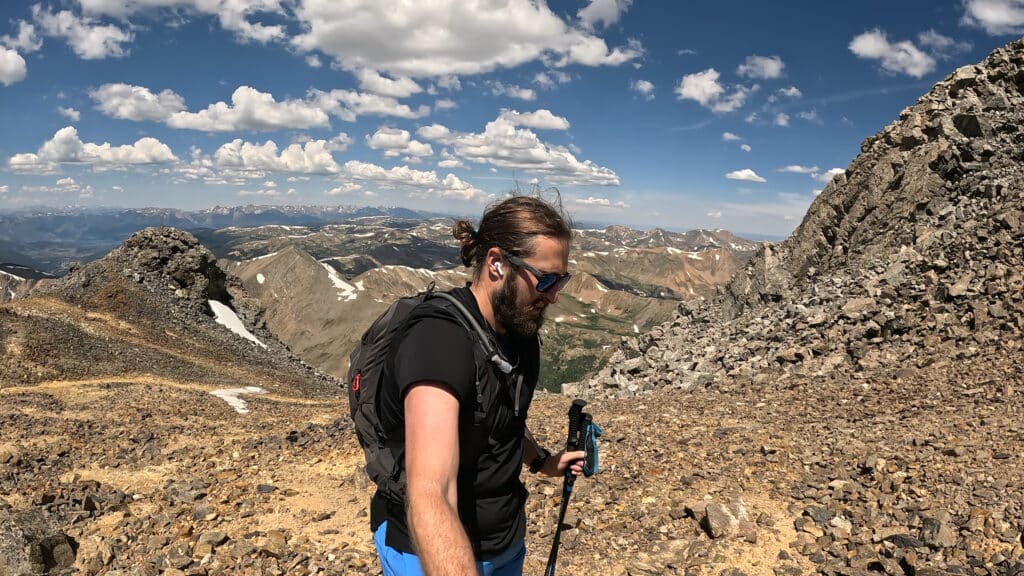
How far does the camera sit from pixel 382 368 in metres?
3.25

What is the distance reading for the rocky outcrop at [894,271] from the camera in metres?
17.7

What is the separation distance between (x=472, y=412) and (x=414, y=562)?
1089 mm

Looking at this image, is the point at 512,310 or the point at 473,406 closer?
the point at 473,406

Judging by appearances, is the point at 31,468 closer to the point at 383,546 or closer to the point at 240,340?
the point at 383,546

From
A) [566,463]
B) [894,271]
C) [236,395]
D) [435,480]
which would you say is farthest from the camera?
[236,395]

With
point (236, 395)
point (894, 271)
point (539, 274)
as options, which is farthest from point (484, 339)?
point (236, 395)

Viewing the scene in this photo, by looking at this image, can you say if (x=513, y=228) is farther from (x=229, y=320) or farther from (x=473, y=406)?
(x=229, y=320)

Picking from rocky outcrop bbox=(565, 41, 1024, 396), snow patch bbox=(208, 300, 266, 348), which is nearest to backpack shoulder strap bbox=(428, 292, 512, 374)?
rocky outcrop bbox=(565, 41, 1024, 396)

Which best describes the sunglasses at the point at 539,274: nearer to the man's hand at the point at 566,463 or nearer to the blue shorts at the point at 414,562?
the blue shorts at the point at 414,562

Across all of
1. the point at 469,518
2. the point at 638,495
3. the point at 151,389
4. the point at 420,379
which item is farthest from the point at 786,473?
the point at 151,389

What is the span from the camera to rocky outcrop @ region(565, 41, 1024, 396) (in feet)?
58.1

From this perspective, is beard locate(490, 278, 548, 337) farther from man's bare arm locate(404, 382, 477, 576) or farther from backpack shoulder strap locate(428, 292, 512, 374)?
man's bare arm locate(404, 382, 477, 576)

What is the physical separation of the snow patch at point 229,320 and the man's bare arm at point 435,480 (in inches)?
1826

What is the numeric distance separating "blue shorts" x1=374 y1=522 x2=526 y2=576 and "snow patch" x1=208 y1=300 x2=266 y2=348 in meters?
45.4
